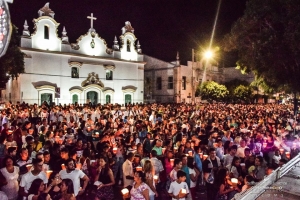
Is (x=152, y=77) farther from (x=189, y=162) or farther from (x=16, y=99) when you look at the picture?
(x=189, y=162)

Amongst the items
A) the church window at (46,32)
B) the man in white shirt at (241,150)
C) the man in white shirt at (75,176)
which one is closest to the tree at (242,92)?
the church window at (46,32)

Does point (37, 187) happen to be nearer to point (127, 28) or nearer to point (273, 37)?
point (273, 37)

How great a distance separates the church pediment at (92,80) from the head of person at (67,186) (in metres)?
28.8

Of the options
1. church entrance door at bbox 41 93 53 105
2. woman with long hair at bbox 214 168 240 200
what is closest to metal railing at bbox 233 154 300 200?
woman with long hair at bbox 214 168 240 200

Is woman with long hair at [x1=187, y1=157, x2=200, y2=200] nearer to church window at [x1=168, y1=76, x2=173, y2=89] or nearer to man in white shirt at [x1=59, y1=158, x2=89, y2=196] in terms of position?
man in white shirt at [x1=59, y1=158, x2=89, y2=196]

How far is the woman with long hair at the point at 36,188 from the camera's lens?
235 inches

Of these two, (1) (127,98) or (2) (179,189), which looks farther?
(1) (127,98)

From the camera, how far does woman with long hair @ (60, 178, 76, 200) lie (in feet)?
18.6

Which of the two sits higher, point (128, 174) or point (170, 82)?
point (170, 82)

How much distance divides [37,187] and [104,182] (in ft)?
4.59

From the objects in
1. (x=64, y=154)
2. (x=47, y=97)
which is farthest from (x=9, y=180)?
(x=47, y=97)

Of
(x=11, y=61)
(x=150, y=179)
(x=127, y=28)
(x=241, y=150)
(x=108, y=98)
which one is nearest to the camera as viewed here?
(x=150, y=179)

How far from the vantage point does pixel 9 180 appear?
6.32 meters

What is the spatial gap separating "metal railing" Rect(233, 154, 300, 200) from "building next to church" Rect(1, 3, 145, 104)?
26224mm
